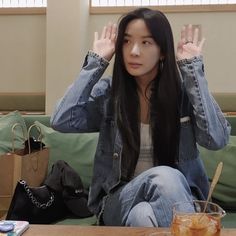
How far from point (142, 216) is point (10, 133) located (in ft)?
3.48

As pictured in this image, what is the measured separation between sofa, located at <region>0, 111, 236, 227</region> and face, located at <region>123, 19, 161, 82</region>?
0.65 metres

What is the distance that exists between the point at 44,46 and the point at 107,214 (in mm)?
2367

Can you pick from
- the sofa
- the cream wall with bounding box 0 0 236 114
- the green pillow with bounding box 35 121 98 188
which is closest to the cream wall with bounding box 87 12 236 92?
the cream wall with bounding box 0 0 236 114

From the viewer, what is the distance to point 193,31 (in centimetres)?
148

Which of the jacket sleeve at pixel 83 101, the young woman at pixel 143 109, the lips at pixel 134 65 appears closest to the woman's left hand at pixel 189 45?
the young woman at pixel 143 109

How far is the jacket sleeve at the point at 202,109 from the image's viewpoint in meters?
1.34

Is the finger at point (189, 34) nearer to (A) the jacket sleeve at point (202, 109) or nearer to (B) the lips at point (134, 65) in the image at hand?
(A) the jacket sleeve at point (202, 109)

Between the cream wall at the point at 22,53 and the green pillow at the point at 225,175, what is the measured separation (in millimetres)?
1955

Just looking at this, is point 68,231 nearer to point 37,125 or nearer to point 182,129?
point 182,129

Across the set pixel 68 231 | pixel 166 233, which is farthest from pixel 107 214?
pixel 166 233

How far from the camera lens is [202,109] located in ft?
4.38

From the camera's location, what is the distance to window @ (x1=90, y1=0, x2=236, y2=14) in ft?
10.5

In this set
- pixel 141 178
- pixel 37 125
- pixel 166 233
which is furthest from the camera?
pixel 37 125

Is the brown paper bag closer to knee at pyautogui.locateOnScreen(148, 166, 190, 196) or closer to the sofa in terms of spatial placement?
the sofa
